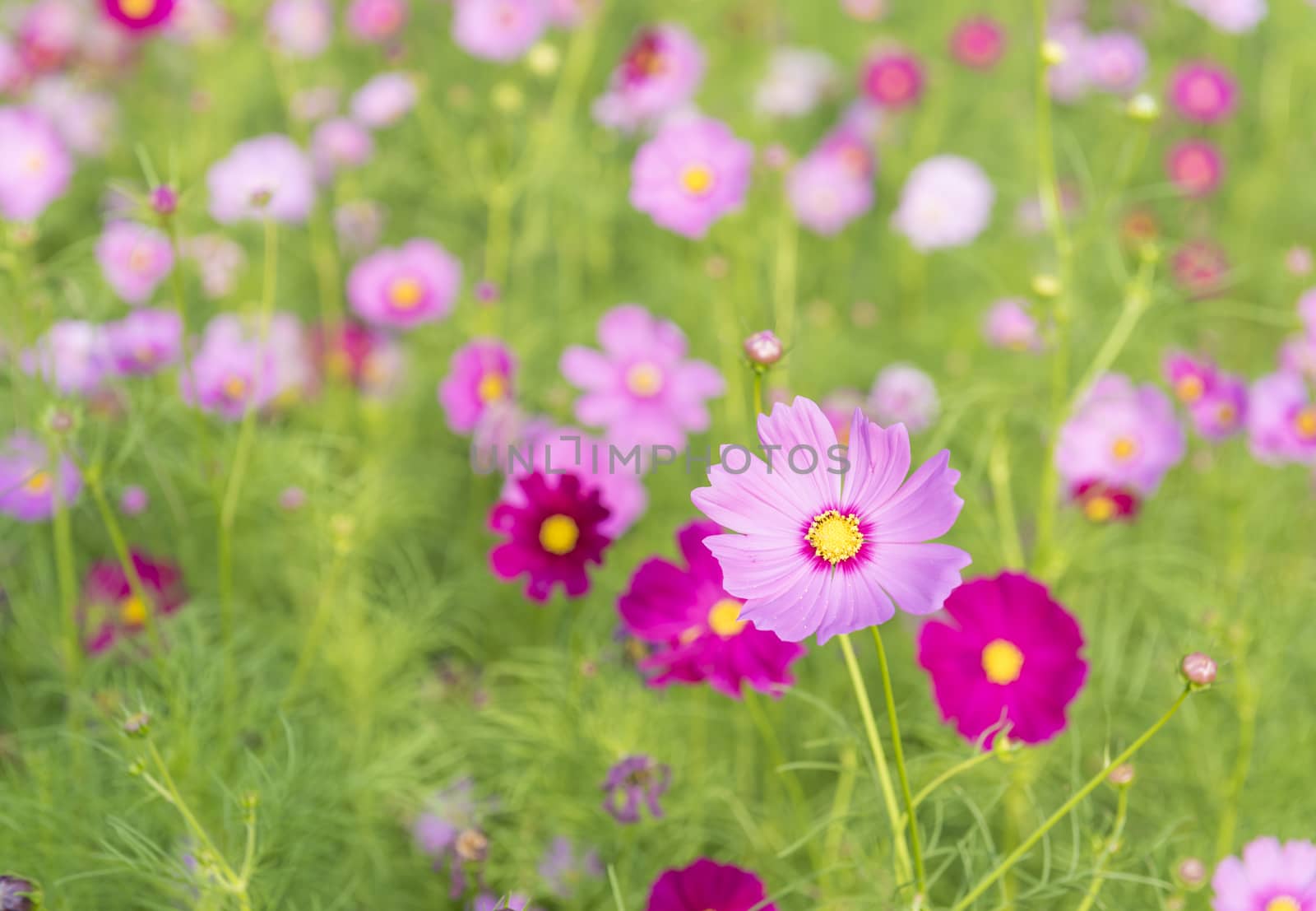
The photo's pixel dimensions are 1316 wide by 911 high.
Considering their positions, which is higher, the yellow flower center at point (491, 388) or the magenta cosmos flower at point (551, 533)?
the yellow flower center at point (491, 388)

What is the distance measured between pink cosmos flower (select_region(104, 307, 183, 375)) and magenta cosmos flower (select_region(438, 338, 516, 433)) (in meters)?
0.35

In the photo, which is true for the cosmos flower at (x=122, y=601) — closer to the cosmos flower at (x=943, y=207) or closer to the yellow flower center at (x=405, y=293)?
the yellow flower center at (x=405, y=293)

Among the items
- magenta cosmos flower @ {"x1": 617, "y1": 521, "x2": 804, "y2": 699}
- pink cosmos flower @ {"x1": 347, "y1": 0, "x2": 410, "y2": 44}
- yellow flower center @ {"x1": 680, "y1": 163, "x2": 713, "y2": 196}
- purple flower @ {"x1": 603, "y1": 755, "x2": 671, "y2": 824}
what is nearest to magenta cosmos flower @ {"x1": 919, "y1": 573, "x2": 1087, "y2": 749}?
magenta cosmos flower @ {"x1": 617, "y1": 521, "x2": 804, "y2": 699}

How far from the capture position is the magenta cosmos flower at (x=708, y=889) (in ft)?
2.45

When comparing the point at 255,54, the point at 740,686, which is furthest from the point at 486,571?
the point at 255,54

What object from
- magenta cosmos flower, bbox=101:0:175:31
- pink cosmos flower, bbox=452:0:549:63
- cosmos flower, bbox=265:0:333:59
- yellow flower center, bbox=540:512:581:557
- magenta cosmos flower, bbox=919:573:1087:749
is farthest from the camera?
cosmos flower, bbox=265:0:333:59

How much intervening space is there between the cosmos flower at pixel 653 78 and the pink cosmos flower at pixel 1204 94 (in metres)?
1.02

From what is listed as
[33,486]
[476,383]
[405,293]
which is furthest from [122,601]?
[405,293]

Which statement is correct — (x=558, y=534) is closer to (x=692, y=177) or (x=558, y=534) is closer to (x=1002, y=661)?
(x=1002, y=661)

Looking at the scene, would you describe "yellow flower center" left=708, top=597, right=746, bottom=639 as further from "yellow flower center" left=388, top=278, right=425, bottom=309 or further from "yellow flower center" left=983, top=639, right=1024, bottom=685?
"yellow flower center" left=388, top=278, right=425, bottom=309

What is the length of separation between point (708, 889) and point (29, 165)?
5.77ft

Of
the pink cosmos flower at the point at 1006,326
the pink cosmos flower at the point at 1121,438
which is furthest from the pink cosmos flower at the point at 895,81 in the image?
the pink cosmos flower at the point at 1121,438

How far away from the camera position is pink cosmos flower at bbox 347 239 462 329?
1.67 meters

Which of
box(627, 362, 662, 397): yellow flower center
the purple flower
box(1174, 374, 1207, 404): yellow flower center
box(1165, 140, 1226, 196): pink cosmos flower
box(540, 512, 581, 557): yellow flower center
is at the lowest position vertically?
the purple flower
